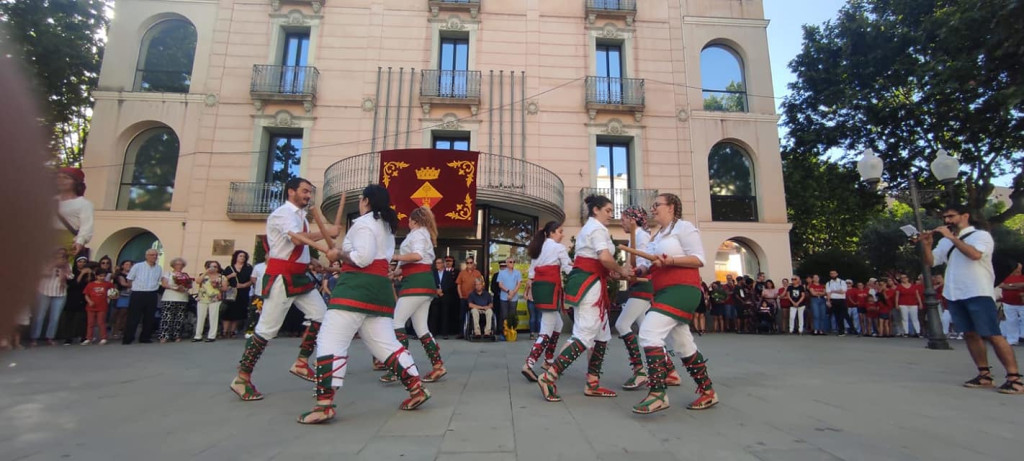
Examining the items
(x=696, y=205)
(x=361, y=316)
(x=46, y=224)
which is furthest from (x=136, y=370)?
(x=696, y=205)

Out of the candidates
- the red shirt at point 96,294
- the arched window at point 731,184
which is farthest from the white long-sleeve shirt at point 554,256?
the arched window at point 731,184

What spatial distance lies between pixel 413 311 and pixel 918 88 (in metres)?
18.4

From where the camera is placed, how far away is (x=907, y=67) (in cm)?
1507

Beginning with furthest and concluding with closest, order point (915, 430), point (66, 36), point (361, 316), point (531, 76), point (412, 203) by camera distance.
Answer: point (531, 76), point (412, 203), point (66, 36), point (361, 316), point (915, 430)

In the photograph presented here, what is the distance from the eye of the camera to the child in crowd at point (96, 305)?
30.0 feet

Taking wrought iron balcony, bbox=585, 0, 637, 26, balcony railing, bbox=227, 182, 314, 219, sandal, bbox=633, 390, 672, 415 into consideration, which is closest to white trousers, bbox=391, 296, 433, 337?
sandal, bbox=633, 390, 672, 415

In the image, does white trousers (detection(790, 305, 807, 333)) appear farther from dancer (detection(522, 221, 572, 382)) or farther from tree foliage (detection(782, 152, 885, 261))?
dancer (detection(522, 221, 572, 382))

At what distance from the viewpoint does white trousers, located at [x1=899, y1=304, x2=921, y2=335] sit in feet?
42.2

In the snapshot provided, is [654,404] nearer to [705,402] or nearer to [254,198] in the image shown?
[705,402]

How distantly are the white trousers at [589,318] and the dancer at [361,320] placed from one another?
1520 mm

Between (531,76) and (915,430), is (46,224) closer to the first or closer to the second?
(915,430)

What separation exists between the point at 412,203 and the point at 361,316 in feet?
30.4

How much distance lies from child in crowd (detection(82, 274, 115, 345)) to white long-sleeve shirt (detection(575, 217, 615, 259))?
9.82m

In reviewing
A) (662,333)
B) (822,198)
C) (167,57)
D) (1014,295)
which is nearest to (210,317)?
(662,333)
